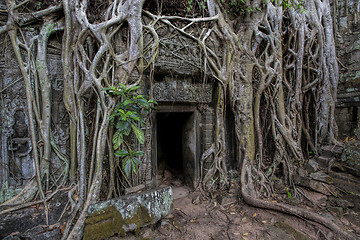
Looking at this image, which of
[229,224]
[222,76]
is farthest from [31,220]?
[222,76]

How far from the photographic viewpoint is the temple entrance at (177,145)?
12.7 ft

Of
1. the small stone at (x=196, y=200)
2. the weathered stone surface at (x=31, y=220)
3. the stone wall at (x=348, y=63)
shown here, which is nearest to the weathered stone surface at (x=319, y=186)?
the small stone at (x=196, y=200)

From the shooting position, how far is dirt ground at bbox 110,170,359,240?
2.48 m

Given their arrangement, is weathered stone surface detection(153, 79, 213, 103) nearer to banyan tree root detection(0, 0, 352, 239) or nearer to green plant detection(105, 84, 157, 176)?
banyan tree root detection(0, 0, 352, 239)

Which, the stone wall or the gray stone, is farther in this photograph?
the stone wall

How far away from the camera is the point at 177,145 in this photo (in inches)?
210

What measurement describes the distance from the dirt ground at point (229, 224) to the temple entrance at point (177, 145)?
769mm

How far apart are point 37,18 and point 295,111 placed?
15.9 ft

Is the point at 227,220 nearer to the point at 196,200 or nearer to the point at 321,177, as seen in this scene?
the point at 196,200

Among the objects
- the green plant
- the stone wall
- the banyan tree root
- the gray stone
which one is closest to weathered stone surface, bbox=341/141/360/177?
the gray stone

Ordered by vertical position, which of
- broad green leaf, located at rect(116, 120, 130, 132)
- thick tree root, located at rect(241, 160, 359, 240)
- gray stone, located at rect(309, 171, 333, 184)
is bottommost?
thick tree root, located at rect(241, 160, 359, 240)

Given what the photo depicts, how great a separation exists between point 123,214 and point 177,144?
3227 mm

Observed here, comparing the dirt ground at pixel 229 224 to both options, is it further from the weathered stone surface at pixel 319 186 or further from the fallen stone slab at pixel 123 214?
the weathered stone surface at pixel 319 186

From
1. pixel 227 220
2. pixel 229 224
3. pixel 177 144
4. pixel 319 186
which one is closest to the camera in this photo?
pixel 229 224
